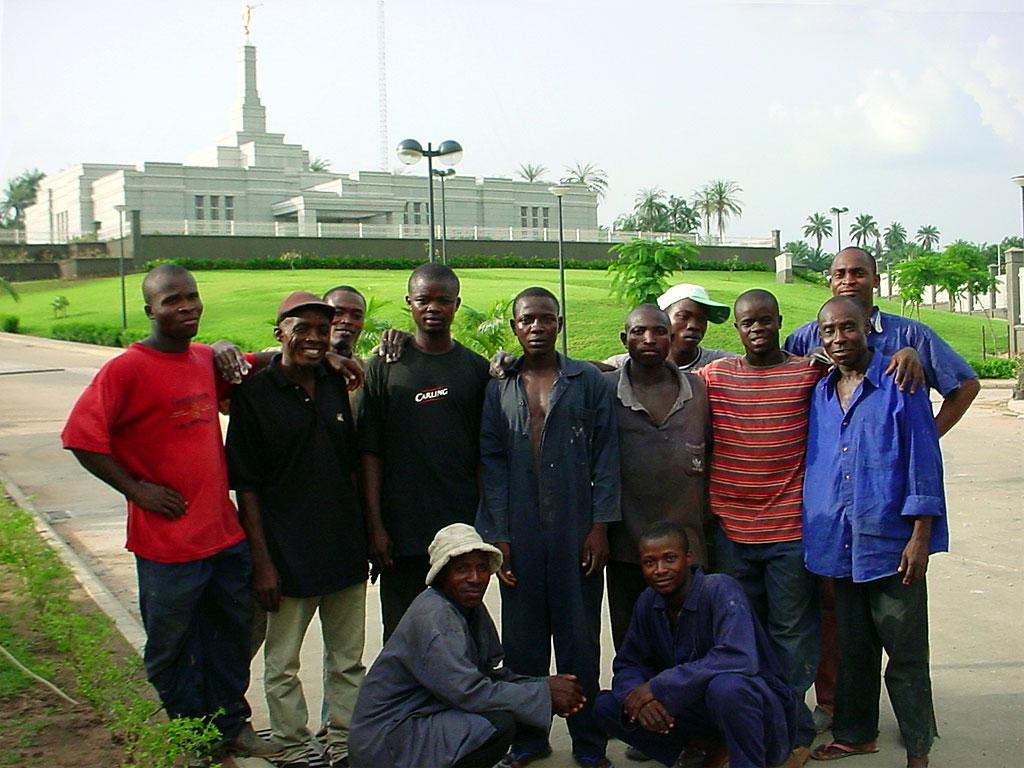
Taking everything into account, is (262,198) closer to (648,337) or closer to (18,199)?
(18,199)

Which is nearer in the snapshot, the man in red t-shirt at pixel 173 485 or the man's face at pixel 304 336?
the man in red t-shirt at pixel 173 485

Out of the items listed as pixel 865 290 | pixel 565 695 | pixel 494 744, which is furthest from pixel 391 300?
pixel 494 744

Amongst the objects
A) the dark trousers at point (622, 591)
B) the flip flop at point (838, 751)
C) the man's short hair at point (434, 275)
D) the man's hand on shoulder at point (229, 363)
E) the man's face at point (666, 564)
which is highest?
the man's short hair at point (434, 275)

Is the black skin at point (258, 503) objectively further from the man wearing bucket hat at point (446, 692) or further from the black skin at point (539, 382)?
the black skin at point (539, 382)

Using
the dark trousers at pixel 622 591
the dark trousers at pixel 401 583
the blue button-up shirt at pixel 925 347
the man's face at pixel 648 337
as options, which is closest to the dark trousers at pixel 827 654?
the dark trousers at pixel 622 591

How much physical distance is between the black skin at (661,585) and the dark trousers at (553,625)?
267 millimetres

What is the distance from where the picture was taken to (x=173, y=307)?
4.11 m

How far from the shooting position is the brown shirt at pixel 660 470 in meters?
4.51

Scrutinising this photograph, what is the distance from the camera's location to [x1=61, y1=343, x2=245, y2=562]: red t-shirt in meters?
4.01

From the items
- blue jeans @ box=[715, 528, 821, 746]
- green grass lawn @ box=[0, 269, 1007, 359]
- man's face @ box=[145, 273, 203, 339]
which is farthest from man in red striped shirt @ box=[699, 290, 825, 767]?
green grass lawn @ box=[0, 269, 1007, 359]

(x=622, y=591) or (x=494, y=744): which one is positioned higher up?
(x=622, y=591)

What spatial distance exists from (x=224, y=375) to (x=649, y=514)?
72.0 inches

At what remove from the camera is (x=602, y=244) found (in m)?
57.3

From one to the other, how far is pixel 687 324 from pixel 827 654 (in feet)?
5.54
